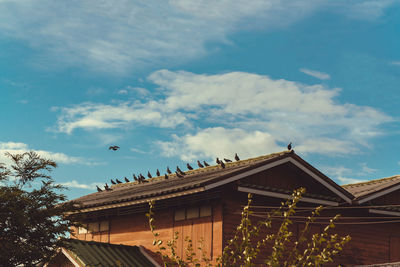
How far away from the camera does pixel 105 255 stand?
2106 cm

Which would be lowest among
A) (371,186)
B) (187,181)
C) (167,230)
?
(167,230)

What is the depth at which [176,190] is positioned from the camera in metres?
20.9

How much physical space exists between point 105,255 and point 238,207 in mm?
5186

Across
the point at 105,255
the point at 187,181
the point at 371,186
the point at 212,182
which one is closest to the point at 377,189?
the point at 371,186

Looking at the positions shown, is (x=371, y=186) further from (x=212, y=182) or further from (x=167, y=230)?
(x=212, y=182)

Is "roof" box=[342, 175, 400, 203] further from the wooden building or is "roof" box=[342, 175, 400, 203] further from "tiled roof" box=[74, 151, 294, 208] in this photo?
"tiled roof" box=[74, 151, 294, 208]

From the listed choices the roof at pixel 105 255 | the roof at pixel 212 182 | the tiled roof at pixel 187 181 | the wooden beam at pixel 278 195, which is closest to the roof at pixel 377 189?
the roof at pixel 212 182

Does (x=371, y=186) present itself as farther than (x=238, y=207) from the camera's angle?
Yes

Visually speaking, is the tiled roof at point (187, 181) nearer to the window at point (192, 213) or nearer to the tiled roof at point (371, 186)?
the window at point (192, 213)

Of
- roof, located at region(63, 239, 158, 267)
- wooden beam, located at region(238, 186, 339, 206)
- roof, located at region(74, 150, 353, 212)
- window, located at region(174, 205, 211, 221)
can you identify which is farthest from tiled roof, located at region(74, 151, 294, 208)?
roof, located at region(63, 239, 158, 267)

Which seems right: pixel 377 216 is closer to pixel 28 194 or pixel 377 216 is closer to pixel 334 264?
pixel 334 264

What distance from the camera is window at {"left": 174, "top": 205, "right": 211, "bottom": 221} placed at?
2134 centimetres

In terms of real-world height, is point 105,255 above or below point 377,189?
below

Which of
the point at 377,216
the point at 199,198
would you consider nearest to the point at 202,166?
the point at 199,198
